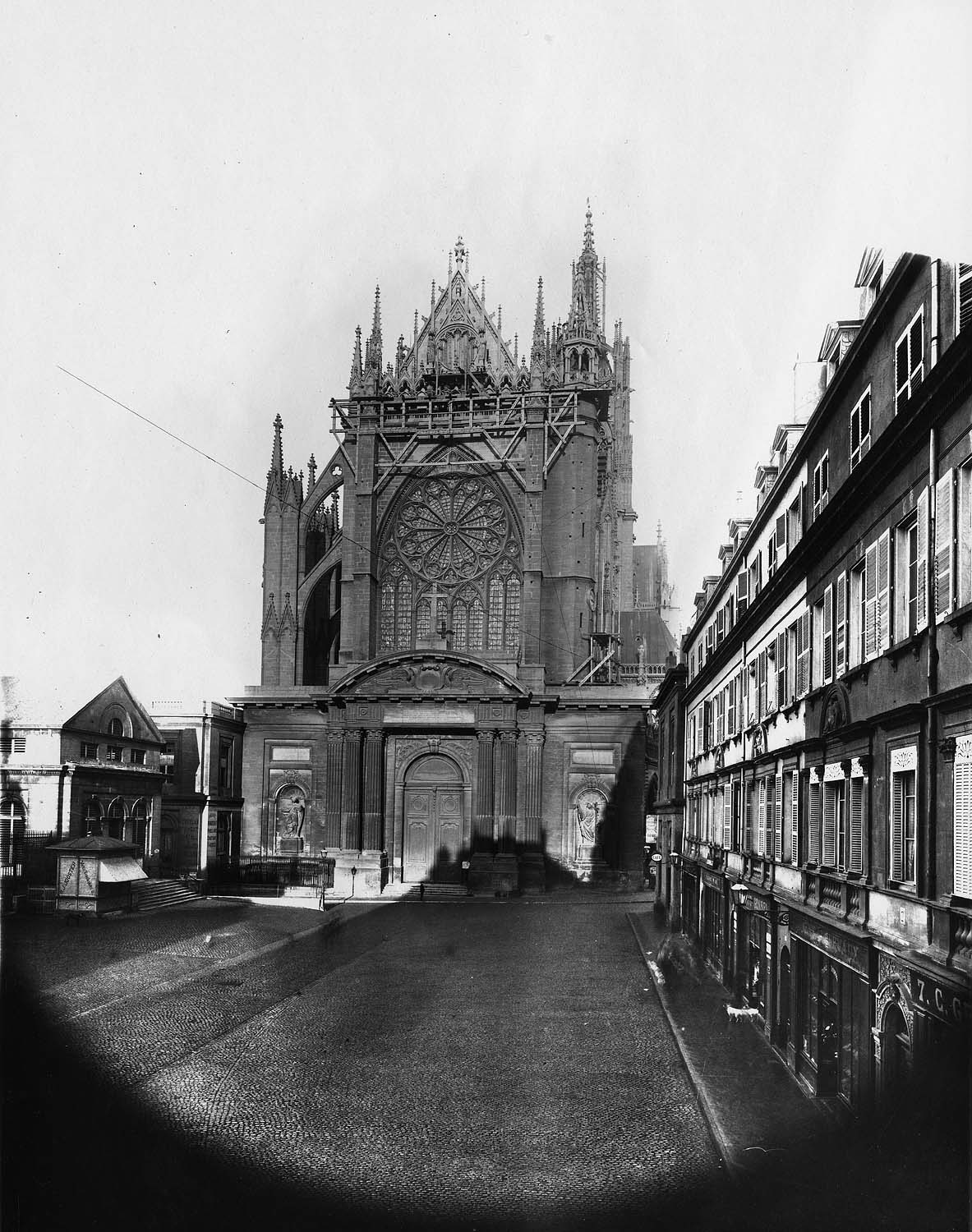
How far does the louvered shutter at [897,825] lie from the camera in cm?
1261

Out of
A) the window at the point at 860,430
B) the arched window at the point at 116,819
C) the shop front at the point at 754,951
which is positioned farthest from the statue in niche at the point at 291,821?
the window at the point at 860,430

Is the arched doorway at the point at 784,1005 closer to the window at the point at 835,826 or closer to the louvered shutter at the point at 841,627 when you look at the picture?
the window at the point at 835,826

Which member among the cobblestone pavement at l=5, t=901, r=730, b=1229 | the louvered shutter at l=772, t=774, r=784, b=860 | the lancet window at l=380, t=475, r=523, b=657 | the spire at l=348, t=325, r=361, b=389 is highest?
the spire at l=348, t=325, r=361, b=389

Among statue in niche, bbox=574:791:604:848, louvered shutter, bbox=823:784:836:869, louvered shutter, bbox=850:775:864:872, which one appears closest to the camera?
louvered shutter, bbox=850:775:864:872

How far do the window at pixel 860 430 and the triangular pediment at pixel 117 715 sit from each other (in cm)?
3237

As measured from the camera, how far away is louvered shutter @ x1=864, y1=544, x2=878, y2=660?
13688 millimetres

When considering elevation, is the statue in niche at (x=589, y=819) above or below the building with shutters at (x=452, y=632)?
below

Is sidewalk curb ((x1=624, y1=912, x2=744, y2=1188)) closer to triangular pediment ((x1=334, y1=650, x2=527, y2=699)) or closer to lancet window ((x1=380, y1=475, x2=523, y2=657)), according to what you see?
triangular pediment ((x1=334, y1=650, x2=527, y2=699))

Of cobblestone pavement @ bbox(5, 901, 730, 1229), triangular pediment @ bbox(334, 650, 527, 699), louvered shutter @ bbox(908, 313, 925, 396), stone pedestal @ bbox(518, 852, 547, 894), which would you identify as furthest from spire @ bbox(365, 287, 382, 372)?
louvered shutter @ bbox(908, 313, 925, 396)

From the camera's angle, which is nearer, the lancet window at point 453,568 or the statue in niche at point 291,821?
the statue in niche at point 291,821

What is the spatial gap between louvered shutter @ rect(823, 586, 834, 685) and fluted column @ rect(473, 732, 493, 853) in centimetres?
3291

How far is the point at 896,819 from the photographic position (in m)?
12.8

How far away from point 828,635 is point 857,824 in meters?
3.17

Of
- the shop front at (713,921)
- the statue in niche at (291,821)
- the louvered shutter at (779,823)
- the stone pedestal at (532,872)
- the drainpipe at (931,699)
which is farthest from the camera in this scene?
the statue in niche at (291,821)
